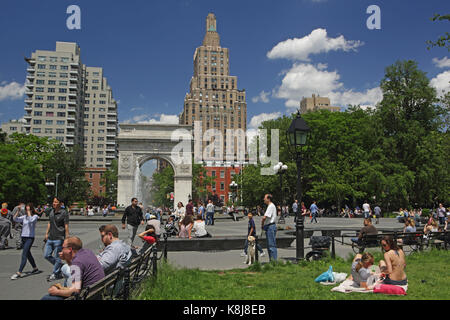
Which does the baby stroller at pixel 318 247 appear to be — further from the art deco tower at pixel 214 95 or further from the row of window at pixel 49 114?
the art deco tower at pixel 214 95

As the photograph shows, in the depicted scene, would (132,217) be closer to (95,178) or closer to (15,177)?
(15,177)

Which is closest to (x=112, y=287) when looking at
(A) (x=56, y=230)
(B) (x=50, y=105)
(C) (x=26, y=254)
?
(A) (x=56, y=230)

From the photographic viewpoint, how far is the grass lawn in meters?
5.81

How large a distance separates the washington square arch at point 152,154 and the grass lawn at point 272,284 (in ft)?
132

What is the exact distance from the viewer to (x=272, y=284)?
6773mm

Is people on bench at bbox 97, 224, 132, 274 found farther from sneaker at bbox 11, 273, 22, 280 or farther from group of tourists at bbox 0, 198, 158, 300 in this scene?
sneaker at bbox 11, 273, 22, 280

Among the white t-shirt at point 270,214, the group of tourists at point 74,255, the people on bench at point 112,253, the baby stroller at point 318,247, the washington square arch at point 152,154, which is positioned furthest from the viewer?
the washington square arch at point 152,154

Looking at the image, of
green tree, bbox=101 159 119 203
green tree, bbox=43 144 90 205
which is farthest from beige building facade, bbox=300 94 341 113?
green tree, bbox=43 144 90 205

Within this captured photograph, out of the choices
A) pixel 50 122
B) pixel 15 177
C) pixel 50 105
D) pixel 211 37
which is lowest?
pixel 15 177

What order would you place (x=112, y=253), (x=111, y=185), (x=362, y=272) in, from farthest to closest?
(x=111, y=185)
(x=362, y=272)
(x=112, y=253)

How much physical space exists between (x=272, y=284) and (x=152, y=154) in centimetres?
4378

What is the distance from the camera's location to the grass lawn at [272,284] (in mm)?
5805

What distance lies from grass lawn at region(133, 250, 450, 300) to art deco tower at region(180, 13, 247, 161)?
368 feet

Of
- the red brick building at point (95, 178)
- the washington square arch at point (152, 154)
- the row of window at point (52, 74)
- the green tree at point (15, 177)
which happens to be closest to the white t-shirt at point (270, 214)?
the green tree at point (15, 177)
